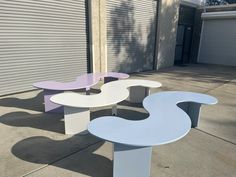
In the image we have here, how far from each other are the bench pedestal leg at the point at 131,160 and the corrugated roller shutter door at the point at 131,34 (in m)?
6.25

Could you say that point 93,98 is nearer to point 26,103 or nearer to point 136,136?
point 136,136

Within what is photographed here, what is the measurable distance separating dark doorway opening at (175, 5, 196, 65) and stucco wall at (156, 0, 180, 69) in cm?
176

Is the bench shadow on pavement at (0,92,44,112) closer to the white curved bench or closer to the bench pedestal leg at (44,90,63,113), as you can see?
the bench pedestal leg at (44,90,63,113)

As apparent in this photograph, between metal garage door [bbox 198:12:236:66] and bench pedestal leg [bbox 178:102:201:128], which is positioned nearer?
bench pedestal leg [bbox 178:102:201:128]

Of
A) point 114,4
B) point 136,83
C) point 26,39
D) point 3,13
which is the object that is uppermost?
point 114,4

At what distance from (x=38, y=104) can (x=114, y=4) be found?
510 cm

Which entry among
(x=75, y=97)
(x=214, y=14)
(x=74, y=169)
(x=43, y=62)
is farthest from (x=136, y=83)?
(x=214, y=14)

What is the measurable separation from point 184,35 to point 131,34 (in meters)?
5.81

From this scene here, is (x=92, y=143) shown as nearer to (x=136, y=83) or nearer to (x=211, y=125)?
(x=136, y=83)

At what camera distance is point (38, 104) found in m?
5.09

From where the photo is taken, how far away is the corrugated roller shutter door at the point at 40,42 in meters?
5.52

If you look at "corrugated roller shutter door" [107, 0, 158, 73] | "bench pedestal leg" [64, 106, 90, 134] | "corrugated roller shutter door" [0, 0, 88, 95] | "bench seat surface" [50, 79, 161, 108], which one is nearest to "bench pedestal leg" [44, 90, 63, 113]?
"bench seat surface" [50, 79, 161, 108]

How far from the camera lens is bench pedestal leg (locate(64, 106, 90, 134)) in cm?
339

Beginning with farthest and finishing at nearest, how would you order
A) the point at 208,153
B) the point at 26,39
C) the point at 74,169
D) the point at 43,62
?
the point at 43,62
the point at 26,39
the point at 208,153
the point at 74,169
